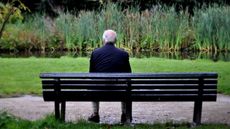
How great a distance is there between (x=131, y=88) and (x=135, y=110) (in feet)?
5.49

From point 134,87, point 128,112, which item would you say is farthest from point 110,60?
point 128,112

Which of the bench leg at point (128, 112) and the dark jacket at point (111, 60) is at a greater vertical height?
the dark jacket at point (111, 60)

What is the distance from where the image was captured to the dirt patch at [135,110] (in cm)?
890

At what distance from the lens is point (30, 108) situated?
980 centimetres

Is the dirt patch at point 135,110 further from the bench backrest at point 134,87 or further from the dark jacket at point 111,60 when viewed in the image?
the dark jacket at point 111,60

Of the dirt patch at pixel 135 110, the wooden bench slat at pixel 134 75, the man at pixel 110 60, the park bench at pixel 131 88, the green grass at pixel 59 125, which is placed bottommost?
the dirt patch at pixel 135 110

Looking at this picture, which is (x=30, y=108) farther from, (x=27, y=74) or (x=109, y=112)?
(x=27, y=74)

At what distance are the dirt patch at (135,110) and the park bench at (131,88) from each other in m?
0.55

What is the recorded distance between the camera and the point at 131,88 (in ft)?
26.9

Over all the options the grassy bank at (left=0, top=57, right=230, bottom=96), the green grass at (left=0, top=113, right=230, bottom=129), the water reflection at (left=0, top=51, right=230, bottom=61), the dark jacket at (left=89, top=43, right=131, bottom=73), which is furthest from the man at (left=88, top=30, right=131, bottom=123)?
the water reflection at (left=0, top=51, right=230, bottom=61)

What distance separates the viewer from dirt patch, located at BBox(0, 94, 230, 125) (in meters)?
8.90

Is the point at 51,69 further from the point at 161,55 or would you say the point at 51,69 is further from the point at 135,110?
the point at 161,55

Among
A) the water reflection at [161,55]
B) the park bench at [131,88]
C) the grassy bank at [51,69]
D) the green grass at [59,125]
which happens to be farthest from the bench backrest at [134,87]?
the water reflection at [161,55]

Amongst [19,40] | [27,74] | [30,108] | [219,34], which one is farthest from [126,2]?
[30,108]
